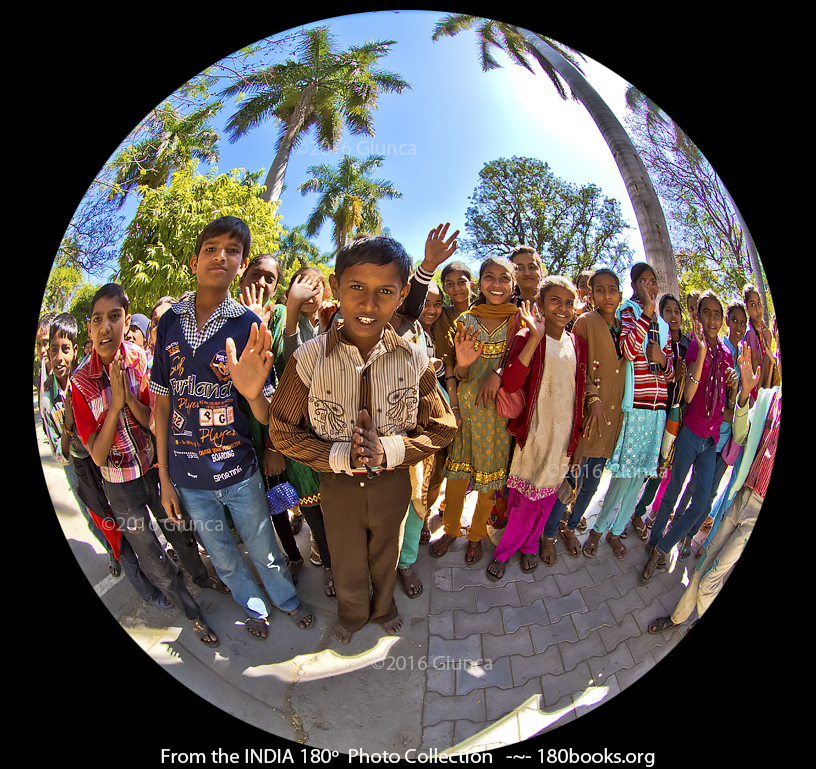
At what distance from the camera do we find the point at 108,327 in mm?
2604

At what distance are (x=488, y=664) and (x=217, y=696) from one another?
1493 mm

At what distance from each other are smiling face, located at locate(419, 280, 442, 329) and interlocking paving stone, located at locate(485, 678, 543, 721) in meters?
1.91

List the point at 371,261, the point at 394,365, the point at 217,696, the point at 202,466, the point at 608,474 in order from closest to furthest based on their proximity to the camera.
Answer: the point at 371,261 → the point at 394,365 → the point at 202,466 → the point at 608,474 → the point at 217,696

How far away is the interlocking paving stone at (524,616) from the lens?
2.77 meters

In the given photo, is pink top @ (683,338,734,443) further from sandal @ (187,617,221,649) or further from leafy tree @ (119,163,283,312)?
sandal @ (187,617,221,649)

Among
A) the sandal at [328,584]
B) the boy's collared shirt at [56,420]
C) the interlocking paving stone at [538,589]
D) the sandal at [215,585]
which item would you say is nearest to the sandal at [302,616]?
the sandal at [328,584]

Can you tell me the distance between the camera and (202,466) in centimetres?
260

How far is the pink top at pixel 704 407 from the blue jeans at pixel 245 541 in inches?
88.1

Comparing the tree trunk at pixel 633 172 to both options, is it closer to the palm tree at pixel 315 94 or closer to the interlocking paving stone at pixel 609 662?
the palm tree at pixel 315 94

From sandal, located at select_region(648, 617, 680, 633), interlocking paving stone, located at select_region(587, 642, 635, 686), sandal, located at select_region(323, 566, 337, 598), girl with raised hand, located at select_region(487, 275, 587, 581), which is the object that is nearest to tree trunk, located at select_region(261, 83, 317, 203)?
girl with raised hand, located at select_region(487, 275, 587, 581)

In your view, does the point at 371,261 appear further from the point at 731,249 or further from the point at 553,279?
the point at 731,249

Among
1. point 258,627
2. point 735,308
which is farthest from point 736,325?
point 258,627

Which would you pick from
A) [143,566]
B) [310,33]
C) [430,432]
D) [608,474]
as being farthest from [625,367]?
[143,566]

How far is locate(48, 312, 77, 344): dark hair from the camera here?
272 cm
